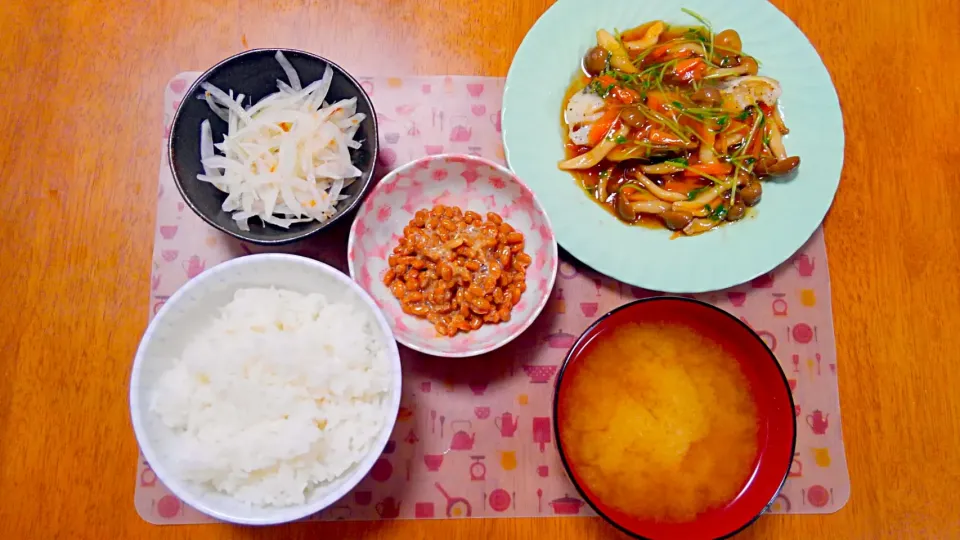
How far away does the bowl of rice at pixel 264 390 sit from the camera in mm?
1430

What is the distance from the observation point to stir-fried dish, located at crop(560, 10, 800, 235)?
6.23 ft

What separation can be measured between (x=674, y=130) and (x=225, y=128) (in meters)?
1.29

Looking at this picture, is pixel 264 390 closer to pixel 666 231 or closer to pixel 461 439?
pixel 461 439

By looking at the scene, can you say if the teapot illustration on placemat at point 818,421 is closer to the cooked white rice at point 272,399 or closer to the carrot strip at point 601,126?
the carrot strip at point 601,126

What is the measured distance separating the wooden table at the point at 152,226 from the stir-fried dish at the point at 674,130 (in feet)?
1.03

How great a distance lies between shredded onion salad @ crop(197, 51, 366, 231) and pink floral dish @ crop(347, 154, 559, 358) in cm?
13

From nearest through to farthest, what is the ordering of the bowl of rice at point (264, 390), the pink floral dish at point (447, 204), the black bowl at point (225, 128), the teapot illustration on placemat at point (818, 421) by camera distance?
the bowl of rice at point (264, 390) → the black bowl at point (225, 128) → the pink floral dish at point (447, 204) → the teapot illustration on placemat at point (818, 421)

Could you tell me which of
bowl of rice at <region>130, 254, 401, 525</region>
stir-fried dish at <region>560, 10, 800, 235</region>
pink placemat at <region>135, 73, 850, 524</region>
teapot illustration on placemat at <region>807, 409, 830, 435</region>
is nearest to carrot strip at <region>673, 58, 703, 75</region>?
stir-fried dish at <region>560, 10, 800, 235</region>

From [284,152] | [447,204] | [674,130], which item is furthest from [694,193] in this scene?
[284,152]

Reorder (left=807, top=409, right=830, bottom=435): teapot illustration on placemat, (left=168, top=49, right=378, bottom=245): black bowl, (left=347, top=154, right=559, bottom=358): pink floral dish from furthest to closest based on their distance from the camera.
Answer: (left=807, top=409, right=830, bottom=435): teapot illustration on placemat → (left=347, top=154, right=559, bottom=358): pink floral dish → (left=168, top=49, right=378, bottom=245): black bowl

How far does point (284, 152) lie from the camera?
1.69 m

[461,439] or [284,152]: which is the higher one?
[284,152]

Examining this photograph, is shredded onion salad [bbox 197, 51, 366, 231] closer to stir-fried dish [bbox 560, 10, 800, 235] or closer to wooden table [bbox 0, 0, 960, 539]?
wooden table [bbox 0, 0, 960, 539]

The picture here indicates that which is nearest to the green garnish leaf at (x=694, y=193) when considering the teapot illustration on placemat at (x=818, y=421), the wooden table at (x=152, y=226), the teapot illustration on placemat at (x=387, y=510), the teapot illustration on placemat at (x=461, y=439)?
the wooden table at (x=152, y=226)
